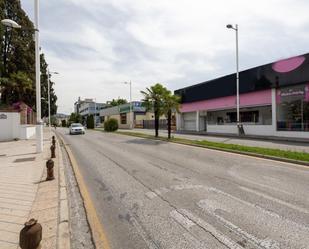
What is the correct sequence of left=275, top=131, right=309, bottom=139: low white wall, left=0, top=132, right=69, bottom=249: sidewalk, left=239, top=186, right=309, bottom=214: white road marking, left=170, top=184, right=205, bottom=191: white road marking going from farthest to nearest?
left=275, top=131, right=309, bottom=139: low white wall → left=170, top=184, right=205, bottom=191: white road marking → left=239, top=186, right=309, bottom=214: white road marking → left=0, top=132, right=69, bottom=249: sidewalk

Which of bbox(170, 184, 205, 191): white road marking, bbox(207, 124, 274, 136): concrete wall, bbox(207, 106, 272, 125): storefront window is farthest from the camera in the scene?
bbox(207, 106, 272, 125): storefront window

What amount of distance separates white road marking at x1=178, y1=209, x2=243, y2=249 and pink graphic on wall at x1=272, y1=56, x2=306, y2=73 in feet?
73.7

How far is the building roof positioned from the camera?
23.8m

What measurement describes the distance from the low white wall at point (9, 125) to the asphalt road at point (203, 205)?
17.3m

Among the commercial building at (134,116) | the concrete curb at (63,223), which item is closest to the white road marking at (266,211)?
the concrete curb at (63,223)

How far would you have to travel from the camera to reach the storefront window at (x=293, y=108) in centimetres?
2358

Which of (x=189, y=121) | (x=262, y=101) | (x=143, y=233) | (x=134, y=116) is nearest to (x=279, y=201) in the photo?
(x=143, y=233)

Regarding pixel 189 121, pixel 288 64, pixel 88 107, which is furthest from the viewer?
pixel 88 107

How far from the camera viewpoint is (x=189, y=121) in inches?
1677

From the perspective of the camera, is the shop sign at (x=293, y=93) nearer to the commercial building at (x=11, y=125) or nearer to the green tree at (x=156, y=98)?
the green tree at (x=156, y=98)

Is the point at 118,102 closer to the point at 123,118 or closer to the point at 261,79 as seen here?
the point at 123,118

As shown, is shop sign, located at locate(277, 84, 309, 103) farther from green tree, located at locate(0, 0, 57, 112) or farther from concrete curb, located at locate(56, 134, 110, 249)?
green tree, located at locate(0, 0, 57, 112)

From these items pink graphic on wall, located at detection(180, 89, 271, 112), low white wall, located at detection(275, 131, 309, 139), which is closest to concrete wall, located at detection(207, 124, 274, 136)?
low white wall, located at detection(275, 131, 309, 139)

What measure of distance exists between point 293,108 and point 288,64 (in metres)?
3.84
